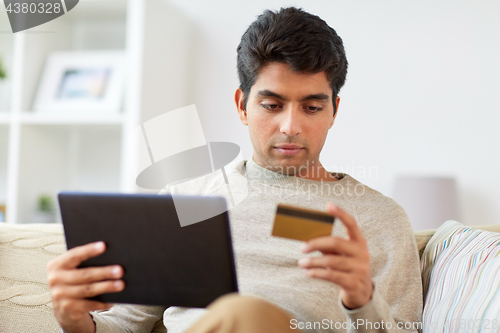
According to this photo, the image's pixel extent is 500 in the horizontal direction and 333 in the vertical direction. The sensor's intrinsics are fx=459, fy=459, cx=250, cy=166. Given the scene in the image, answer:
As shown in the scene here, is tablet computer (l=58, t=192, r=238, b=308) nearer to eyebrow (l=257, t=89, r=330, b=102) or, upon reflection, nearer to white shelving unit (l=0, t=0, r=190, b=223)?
eyebrow (l=257, t=89, r=330, b=102)

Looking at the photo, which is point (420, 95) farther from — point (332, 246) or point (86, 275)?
point (86, 275)

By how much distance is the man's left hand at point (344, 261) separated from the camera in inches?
27.3

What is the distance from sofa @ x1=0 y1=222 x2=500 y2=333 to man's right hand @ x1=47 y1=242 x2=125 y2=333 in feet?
1.23

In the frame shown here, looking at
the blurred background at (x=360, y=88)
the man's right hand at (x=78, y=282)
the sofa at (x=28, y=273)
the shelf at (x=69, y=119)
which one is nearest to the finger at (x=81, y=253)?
the man's right hand at (x=78, y=282)

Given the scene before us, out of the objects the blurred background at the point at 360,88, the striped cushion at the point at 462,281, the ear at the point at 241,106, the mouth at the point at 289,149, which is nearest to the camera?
the striped cushion at the point at 462,281

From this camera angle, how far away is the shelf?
192 centimetres

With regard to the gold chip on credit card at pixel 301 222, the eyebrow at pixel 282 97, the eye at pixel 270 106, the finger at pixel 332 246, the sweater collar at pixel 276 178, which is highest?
the eyebrow at pixel 282 97

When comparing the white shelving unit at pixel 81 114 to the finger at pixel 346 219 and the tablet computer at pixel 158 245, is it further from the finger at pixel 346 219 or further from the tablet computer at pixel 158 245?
the finger at pixel 346 219

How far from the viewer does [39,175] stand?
7.03 ft

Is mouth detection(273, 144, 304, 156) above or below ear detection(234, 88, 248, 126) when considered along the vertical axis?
below

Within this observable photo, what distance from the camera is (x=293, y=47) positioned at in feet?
3.69

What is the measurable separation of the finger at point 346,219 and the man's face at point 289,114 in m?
0.42

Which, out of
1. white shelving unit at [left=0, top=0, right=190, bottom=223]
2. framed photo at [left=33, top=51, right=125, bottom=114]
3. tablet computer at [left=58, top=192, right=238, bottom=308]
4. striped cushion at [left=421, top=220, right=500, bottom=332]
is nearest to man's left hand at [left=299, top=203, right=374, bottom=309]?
tablet computer at [left=58, top=192, right=238, bottom=308]

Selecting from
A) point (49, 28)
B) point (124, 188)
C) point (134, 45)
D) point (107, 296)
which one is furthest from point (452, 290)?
point (49, 28)
